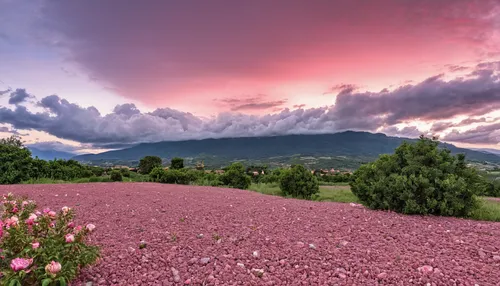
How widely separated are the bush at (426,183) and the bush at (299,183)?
6.30 m

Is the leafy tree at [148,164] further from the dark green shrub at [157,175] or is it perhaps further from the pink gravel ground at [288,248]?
the pink gravel ground at [288,248]

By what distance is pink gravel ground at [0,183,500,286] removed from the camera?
408 centimetres

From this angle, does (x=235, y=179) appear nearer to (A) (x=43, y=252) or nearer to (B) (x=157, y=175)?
(B) (x=157, y=175)

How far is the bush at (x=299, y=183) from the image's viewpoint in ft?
51.9

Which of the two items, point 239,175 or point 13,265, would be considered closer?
point 13,265

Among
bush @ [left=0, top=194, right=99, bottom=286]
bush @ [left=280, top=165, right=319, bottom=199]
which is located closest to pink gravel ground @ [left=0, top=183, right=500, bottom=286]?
bush @ [left=0, top=194, right=99, bottom=286]

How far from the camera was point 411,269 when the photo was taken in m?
4.30

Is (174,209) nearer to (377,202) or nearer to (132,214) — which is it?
(132,214)

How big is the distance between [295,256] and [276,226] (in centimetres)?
173

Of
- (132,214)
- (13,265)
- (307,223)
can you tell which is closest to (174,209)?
(132,214)

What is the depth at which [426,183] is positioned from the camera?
8.02 metres

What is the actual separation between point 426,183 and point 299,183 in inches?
321

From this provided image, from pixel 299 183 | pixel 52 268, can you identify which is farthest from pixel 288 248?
pixel 299 183

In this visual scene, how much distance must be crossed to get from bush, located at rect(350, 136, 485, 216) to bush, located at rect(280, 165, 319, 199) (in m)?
6.30
